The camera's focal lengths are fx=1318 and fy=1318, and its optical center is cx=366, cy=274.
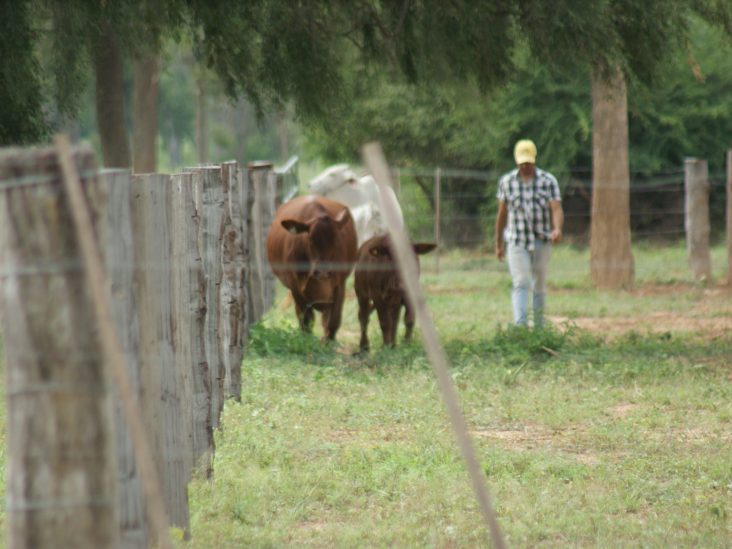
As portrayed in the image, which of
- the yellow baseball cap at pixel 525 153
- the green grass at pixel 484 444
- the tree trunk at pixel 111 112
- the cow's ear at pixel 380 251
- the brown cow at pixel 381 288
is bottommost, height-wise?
the green grass at pixel 484 444

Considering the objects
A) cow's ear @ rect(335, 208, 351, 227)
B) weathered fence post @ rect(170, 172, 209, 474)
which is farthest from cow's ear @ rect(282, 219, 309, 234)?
weathered fence post @ rect(170, 172, 209, 474)

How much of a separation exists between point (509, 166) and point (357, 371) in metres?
15.7

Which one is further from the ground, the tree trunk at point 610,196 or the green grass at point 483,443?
the tree trunk at point 610,196

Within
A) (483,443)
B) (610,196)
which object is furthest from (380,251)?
(610,196)

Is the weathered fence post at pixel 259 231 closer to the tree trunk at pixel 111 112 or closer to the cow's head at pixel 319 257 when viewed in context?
the cow's head at pixel 319 257

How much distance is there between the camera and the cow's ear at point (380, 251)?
1238cm

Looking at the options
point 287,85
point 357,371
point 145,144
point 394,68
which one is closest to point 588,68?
point 394,68

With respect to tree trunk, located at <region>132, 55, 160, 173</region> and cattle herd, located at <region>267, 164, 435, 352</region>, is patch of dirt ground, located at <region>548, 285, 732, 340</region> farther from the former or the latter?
tree trunk, located at <region>132, 55, 160, 173</region>

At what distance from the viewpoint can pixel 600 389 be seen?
9.76m

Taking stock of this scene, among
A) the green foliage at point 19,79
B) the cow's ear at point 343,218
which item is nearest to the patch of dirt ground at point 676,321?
the cow's ear at point 343,218

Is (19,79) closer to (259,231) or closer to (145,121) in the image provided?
(259,231)

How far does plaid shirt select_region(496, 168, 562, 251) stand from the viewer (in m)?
12.6

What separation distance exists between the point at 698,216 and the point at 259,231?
273 inches

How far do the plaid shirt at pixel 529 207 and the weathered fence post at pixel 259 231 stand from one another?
8.57 feet
